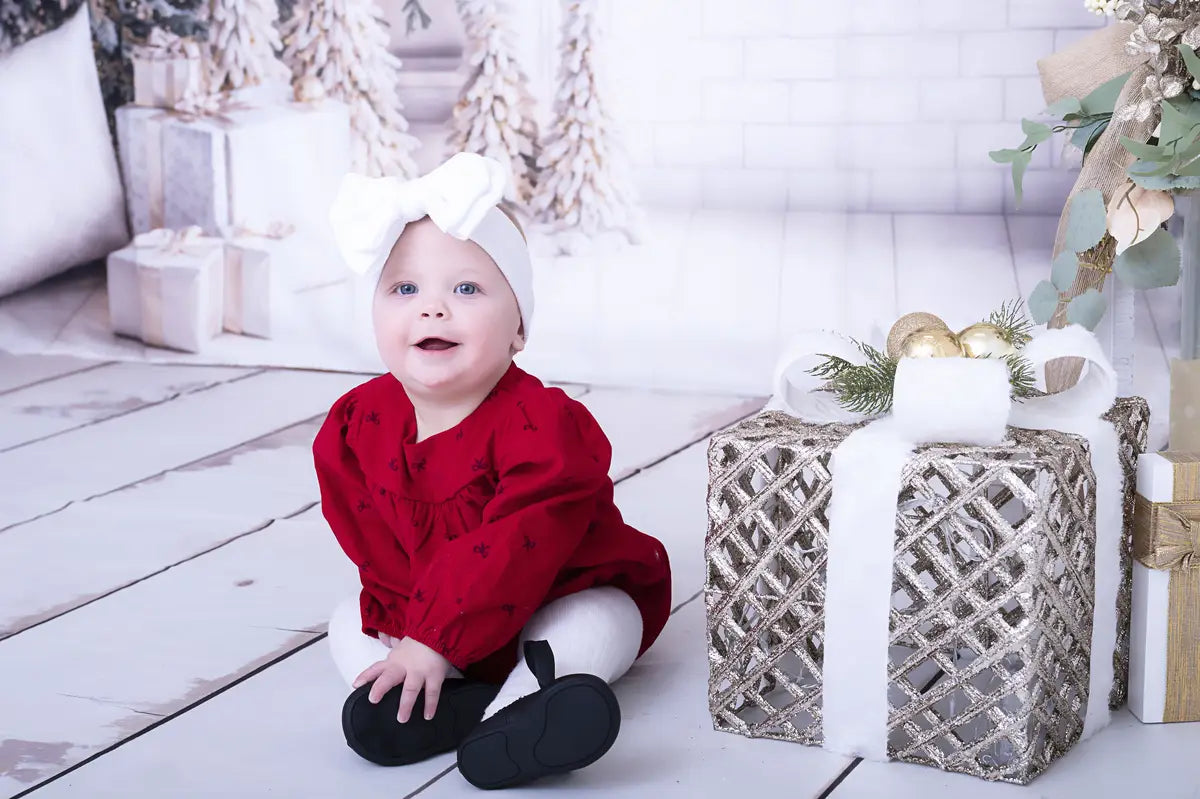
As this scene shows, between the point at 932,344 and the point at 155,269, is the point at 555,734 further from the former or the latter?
the point at 155,269

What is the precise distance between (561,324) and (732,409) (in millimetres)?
486

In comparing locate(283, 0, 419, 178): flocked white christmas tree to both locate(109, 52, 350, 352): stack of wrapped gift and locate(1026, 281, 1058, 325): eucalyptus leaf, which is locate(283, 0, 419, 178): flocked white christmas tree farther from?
locate(1026, 281, 1058, 325): eucalyptus leaf

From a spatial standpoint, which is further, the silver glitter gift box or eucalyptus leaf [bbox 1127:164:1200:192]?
eucalyptus leaf [bbox 1127:164:1200:192]

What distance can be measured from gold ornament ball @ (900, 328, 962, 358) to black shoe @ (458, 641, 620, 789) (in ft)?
1.11

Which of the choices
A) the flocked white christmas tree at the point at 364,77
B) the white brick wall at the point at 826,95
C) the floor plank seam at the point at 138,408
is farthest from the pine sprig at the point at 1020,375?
the flocked white christmas tree at the point at 364,77

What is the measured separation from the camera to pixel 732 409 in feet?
7.61

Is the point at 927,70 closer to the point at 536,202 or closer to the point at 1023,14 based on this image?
the point at 1023,14

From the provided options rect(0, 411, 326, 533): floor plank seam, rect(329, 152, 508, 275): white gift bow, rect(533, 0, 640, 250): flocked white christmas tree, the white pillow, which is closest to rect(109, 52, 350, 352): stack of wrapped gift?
the white pillow

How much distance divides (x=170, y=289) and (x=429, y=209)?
1.86 metres

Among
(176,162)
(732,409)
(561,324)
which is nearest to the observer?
(732,409)

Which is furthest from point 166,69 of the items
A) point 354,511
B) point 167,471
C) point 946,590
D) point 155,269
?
point 946,590

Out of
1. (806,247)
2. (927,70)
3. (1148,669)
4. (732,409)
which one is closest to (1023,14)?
(927,70)

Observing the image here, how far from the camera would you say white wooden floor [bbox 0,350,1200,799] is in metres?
1.05

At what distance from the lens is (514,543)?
1077 mm
